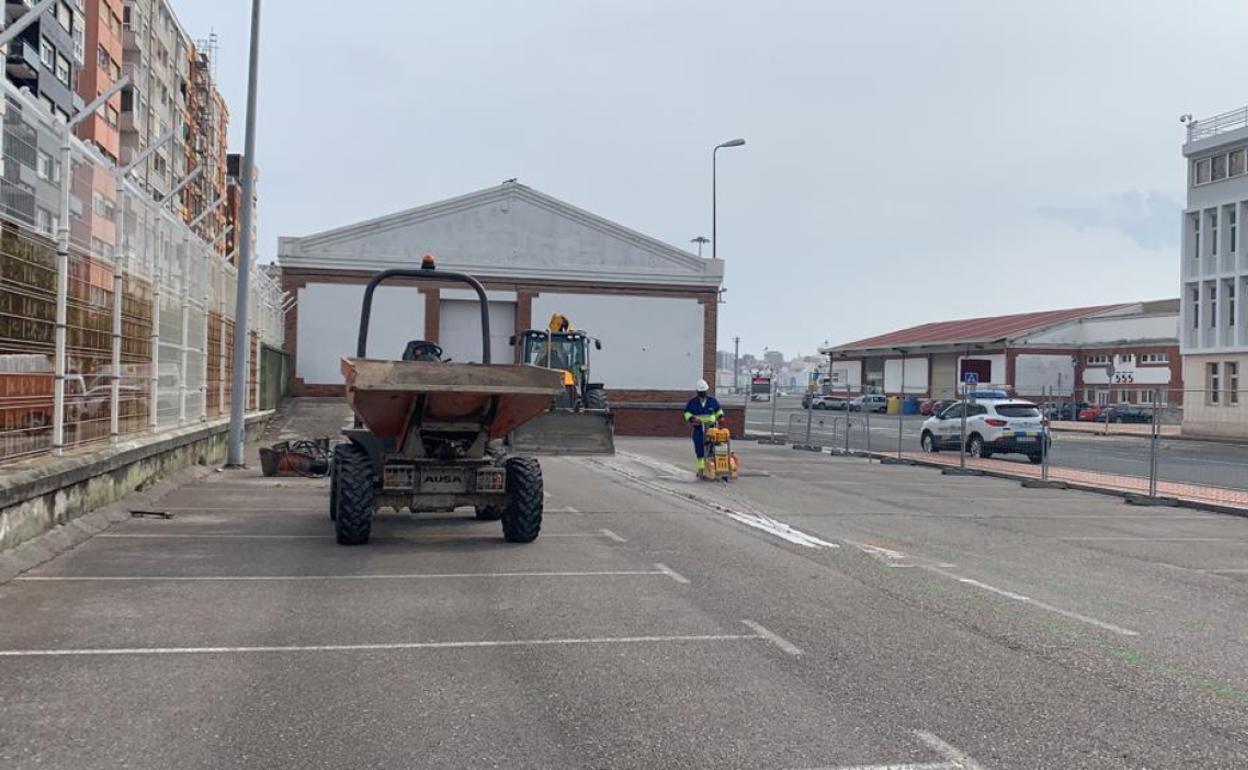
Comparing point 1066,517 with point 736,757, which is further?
point 1066,517

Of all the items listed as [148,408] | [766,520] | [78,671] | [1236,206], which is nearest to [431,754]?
[78,671]

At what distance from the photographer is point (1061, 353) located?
70625 mm

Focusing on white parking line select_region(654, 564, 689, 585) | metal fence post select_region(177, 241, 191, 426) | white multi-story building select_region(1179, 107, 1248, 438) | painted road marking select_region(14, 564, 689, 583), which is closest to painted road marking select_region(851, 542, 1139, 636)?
white parking line select_region(654, 564, 689, 585)

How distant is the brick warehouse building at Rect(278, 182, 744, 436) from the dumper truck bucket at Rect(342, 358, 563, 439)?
28359 millimetres

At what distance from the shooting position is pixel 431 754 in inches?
173

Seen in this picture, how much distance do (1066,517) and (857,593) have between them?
768cm

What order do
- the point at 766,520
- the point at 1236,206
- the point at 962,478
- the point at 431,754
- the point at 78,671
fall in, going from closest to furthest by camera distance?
the point at 431,754 < the point at 78,671 < the point at 766,520 < the point at 962,478 < the point at 1236,206

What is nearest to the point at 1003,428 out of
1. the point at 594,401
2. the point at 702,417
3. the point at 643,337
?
the point at 594,401

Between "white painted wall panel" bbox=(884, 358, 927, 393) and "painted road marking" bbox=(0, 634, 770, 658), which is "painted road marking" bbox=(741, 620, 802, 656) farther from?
"white painted wall panel" bbox=(884, 358, 927, 393)

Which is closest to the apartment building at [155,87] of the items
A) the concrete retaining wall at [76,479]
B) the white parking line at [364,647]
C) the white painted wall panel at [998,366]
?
the concrete retaining wall at [76,479]

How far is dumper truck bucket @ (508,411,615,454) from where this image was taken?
15.8 metres

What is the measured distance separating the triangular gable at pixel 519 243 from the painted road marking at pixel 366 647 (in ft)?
114

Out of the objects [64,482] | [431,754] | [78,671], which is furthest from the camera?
[64,482]

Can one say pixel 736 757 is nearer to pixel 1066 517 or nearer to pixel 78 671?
pixel 78 671
